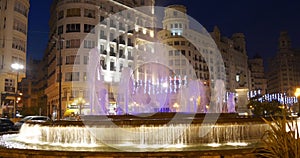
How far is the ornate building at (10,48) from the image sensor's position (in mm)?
47250

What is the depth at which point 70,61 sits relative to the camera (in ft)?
200

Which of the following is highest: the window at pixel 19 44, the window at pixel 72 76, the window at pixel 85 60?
the window at pixel 19 44

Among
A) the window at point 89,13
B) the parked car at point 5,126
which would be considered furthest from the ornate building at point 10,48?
the parked car at point 5,126

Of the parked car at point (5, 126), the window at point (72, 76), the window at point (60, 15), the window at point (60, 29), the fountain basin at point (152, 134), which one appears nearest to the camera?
the fountain basin at point (152, 134)

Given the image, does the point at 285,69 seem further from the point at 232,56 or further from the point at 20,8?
the point at 20,8

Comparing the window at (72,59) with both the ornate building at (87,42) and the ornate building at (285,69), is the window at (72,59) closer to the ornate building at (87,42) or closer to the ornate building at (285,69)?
the ornate building at (87,42)

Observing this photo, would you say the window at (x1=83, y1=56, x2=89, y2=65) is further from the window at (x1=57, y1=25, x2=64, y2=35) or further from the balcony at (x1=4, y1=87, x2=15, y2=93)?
the balcony at (x1=4, y1=87, x2=15, y2=93)

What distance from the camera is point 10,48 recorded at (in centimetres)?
4769

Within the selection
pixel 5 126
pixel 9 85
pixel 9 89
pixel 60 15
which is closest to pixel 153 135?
pixel 5 126

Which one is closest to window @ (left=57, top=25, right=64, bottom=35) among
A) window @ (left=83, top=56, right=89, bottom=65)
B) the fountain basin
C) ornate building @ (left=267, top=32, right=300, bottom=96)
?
window @ (left=83, top=56, right=89, bottom=65)

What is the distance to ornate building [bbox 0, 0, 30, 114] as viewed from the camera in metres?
47.2

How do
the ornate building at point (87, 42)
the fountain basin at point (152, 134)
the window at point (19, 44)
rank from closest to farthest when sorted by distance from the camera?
the fountain basin at point (152, 134)
the window at point (19, 44)
the ornate building at point (87, 42)

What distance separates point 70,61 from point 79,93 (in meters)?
6.48

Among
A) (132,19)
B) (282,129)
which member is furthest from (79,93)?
(282,129)
